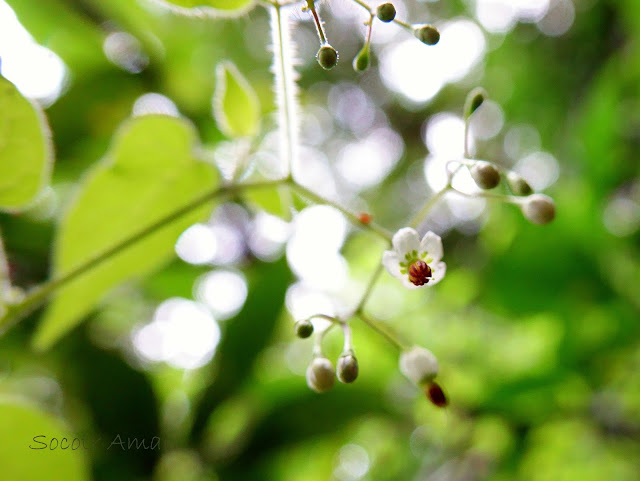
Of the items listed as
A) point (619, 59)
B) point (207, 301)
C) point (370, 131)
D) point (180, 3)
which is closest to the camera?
point (180, 3)

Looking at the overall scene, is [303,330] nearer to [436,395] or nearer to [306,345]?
[436,395]

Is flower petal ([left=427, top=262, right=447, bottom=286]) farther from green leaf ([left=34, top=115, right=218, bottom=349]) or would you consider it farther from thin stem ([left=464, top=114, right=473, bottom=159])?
green leaf ([left=34, top=115, right=218, bottom=349])

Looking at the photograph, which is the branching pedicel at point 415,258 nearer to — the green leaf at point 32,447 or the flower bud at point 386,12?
the flower bud at point 386,12

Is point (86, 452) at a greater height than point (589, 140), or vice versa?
point (589, 140)

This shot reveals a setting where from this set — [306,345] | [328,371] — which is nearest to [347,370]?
[328,371]

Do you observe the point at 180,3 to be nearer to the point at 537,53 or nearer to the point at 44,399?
the point at 44,399

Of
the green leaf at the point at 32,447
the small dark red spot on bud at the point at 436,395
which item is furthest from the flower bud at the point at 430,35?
the green leaf at the point at 32,447

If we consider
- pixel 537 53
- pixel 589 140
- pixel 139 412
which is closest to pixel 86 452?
pixel 139 412
